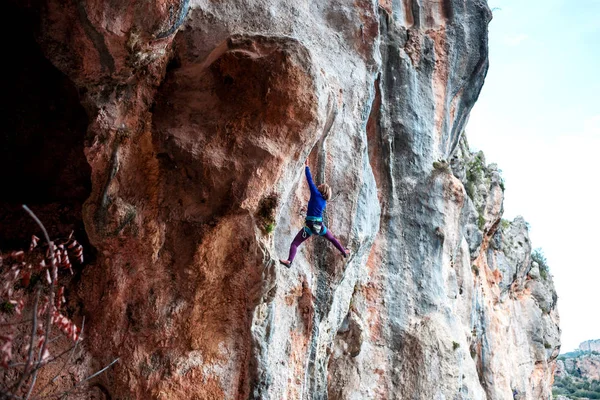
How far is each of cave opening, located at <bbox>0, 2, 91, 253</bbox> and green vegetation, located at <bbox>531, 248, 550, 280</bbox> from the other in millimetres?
29141

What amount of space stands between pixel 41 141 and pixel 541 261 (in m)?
32.1

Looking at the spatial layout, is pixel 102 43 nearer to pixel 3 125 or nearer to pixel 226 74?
pixel 226 74

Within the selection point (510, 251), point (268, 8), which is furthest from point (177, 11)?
point (510, 251)

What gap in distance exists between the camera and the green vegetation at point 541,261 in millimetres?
30944

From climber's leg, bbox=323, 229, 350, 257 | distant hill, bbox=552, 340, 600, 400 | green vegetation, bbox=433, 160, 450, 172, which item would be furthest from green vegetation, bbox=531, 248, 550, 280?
distant hill, bbox=552, 340, 600, 400

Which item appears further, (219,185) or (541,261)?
(541,261)

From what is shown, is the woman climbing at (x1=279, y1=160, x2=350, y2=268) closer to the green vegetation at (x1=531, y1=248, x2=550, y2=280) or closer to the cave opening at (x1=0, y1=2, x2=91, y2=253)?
the cave opening at (x1=0, y1=2, x2=91, y2=253)

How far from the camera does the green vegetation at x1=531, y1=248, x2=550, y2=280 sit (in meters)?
30.9

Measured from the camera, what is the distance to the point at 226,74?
6.88 metres

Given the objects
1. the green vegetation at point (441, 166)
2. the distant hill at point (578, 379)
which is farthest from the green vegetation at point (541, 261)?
the distant hill at point (578, 379)

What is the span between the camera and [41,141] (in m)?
8.04

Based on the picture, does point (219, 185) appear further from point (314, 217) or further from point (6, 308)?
point (6, 308)

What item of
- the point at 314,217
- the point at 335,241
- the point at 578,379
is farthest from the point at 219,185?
the point at 578,379

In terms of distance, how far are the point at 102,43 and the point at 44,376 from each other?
13.8 ft
